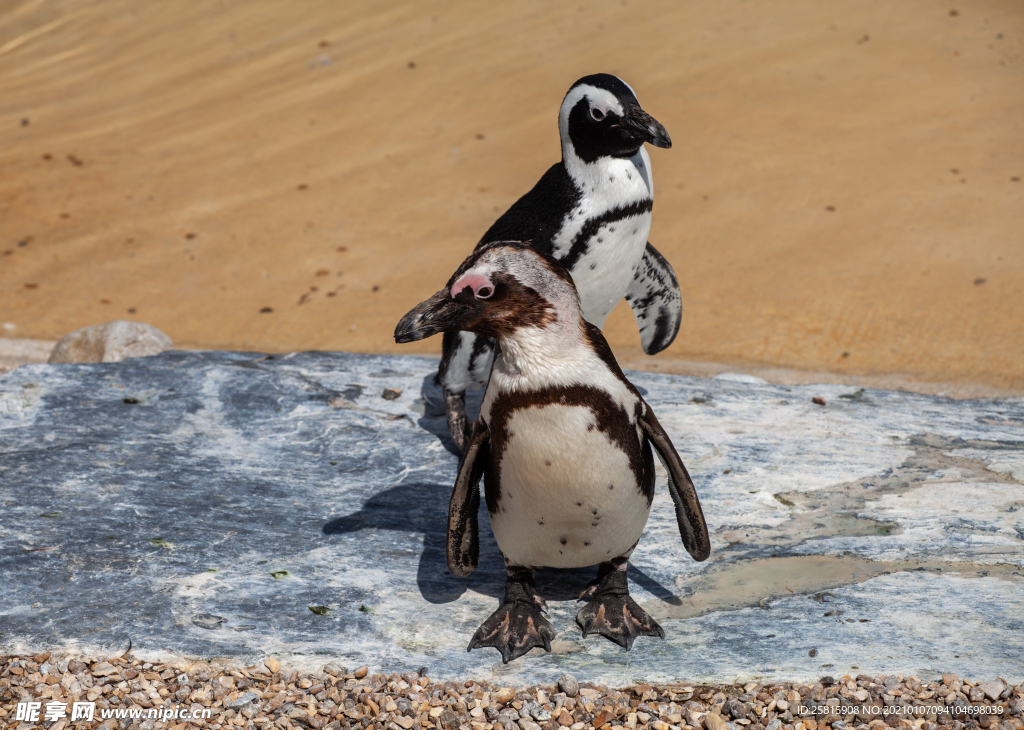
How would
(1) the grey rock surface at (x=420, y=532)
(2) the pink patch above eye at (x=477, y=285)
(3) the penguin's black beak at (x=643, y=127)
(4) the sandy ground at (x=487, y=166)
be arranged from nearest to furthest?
(2) the pink patch above eye at (x=477, y=285)
(1) the grey rock surface at (x=420, y=532)
(3) the penguin's black beak at (x=643, y=127)
(4) the sandy ground at (x=487, y=166)

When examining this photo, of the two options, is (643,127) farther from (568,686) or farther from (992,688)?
(992,688)

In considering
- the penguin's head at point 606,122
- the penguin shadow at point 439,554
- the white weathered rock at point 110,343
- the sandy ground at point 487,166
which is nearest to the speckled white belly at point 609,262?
the penguin's head at point 606,122

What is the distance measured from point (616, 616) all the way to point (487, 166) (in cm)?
717

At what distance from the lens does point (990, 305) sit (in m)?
6.51

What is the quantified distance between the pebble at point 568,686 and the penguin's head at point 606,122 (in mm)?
1817

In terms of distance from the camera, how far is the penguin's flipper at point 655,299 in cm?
408

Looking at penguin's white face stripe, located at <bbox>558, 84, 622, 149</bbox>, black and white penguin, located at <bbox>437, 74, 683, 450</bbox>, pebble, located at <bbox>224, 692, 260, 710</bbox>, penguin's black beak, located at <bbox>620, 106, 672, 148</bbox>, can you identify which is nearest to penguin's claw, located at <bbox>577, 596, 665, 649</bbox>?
pebble, located at <bbox>224, 692, 260, 710</bbox>

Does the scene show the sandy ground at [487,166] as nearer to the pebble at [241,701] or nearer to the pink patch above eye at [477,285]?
the pink patch above eye at [477,285]

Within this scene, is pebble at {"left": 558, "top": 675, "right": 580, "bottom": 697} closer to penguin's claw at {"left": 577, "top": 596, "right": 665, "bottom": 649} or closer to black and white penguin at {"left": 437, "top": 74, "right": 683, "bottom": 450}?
penguin's claw at {"left": 577, "top": 596, "right": 665, "bottom": 649}

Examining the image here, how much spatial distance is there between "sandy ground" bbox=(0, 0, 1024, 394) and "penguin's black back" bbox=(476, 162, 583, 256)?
9.90 ft

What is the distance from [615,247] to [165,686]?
206 centimetres

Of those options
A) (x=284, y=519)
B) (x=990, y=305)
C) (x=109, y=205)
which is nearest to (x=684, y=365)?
(x=990, y=305)

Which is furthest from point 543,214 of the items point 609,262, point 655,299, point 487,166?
point 487,166

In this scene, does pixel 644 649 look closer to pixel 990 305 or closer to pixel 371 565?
pixel 371 565
